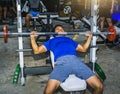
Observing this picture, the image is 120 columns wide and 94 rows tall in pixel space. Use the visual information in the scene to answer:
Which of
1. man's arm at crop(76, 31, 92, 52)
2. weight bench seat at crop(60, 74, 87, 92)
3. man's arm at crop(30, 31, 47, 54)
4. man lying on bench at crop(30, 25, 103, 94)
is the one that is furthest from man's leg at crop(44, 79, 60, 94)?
man's arm at crop(76, 31, 92, 52)

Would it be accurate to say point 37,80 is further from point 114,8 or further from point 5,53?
point 114,8

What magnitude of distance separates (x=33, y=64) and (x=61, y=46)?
1.73 metres

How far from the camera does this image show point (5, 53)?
21.6 feet

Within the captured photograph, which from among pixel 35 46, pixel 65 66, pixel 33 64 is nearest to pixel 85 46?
pixel 65 66

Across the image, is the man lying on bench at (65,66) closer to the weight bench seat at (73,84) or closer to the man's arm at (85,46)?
the man's arm at (85,46)

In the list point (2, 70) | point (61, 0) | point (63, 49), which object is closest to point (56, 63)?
point (63, 49)

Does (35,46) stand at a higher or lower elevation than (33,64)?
higher

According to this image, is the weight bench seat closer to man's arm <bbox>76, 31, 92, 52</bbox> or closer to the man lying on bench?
the man lying on bench

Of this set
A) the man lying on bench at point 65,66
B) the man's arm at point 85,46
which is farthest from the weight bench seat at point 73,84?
the man's arm at point 85,46

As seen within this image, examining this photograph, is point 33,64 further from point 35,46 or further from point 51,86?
point 51,86

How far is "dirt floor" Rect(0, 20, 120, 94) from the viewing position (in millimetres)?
4684

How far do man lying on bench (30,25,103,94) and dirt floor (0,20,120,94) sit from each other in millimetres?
703

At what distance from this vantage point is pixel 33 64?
5.91 m

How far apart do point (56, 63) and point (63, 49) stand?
29cm
